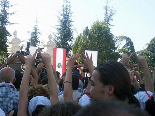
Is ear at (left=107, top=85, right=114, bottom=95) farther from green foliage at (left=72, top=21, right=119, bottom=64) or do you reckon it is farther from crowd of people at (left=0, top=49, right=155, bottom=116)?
green foliage at (left=72, top=21, right=119, bottom=64)

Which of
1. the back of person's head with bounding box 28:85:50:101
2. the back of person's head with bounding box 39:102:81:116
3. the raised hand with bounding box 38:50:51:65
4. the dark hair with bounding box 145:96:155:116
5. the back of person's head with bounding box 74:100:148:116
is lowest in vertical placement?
the dark hair with bounding box 145:96:155:116

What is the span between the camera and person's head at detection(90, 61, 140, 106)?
1.89 m

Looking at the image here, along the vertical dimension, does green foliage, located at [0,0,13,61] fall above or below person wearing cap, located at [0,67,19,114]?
above

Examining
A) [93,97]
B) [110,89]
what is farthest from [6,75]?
[110,89]

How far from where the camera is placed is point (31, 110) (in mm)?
2264

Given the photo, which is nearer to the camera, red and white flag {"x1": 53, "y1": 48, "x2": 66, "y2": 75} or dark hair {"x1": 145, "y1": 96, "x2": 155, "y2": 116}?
dark hair {"x1": 145, "y1": 96, "x2": 155, "y2": 116}

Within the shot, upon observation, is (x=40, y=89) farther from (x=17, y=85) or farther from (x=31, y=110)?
(x=17, y=85)

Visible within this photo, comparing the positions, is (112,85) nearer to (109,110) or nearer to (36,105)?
(36,105)

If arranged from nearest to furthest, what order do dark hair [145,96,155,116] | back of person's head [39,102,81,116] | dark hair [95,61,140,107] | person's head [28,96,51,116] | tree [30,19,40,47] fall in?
1. back of person's head [39,102,81,116]
2. dark hair [95,61,140,107]
3. person's head [28,96,51,116]
4. dark hair [145,96,155,116]
5. tree [30,19,40,47]

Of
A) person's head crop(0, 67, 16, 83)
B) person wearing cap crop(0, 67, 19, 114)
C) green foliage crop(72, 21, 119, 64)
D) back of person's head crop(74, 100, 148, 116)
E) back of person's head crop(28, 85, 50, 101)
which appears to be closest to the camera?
back of person's head crop(74, 100, 148, 116)

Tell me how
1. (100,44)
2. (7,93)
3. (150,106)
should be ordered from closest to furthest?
(150,106) → (7,93) → (100,44)

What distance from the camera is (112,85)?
188cm

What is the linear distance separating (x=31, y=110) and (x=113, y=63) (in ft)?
3.06

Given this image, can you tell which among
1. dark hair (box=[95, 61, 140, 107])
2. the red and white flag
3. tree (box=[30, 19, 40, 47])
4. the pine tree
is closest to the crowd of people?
dark hair (box=[95, 61, 140, 107])
